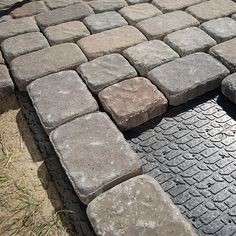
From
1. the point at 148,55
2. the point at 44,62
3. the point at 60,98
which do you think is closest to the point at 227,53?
the point at 148,55

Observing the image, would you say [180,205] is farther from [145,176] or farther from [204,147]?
[204,147]

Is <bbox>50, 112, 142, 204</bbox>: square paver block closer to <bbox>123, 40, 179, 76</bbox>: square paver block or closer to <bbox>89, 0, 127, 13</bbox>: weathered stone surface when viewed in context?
<bbox>123, 40, 179, 76</bbox>: square paver block

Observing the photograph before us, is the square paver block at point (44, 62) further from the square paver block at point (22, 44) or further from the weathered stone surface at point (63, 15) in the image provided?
the weathered stone surface at point (63, 15)

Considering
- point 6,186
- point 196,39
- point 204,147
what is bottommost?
point 6,186

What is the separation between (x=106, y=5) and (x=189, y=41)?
0.97 m

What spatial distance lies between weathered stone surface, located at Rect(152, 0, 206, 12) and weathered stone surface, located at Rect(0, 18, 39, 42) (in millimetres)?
1106

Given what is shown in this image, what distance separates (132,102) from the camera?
220 centimetres

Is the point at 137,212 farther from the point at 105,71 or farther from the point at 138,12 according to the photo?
the point at 138,12

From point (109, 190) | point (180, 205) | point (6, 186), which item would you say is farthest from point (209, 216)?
point (6, 186)

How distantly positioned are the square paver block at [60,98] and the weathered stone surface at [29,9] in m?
1.09

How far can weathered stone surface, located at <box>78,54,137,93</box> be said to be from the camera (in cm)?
236

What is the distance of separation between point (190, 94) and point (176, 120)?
0.20 meters

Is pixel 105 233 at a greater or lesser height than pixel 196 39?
lesser

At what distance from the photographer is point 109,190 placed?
1.76 metres
